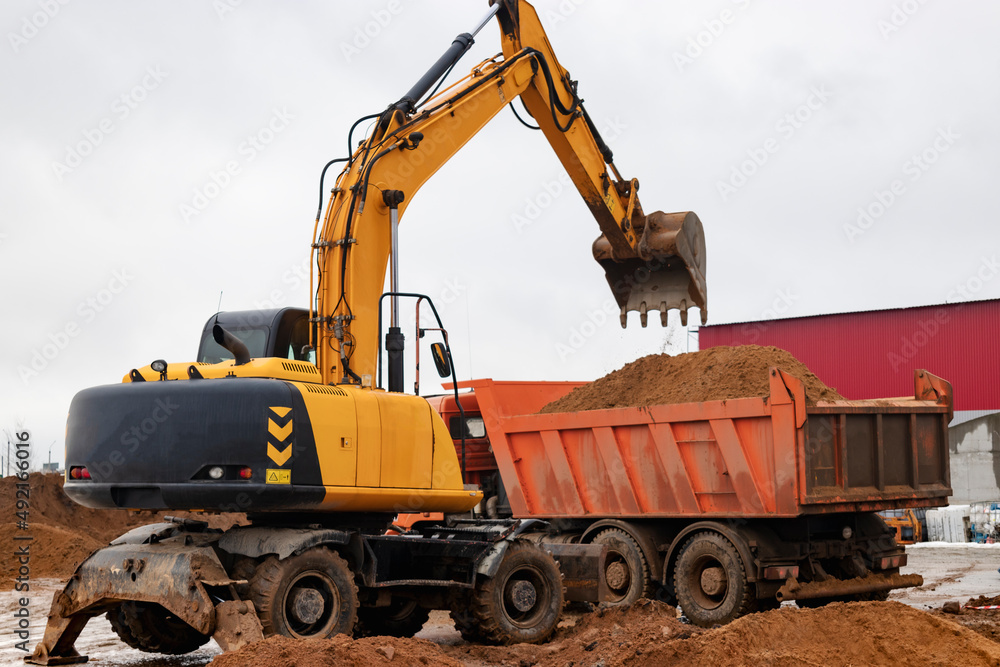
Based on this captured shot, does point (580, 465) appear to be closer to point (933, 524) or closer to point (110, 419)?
point (110, 419)

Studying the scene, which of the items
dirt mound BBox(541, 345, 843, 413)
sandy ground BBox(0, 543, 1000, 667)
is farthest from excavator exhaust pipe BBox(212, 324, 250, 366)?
dirt mound BBox(541, 345, 843, 413)

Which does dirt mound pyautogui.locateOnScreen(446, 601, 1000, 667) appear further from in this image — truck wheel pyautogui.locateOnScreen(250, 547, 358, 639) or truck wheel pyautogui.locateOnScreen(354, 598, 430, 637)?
truck wheel pyautogui.locateOnScreen(354, 598, 430, 637)

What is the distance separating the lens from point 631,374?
40.4 ft

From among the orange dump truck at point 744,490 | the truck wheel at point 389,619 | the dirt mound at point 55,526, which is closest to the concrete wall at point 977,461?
the orange dump truck at point 744,490

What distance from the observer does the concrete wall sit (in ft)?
91.2

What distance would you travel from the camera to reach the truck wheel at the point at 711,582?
9.79 m

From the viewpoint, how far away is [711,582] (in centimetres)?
1017

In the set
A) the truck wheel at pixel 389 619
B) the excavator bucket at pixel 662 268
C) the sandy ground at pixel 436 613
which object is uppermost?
the excavator bucket at pixel 662 268

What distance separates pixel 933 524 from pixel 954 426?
667 centimetres

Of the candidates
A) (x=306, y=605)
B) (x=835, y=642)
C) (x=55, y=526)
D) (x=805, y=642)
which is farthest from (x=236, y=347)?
(x=55, y=526)

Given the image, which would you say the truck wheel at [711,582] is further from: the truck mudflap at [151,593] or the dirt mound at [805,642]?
the truck mudflap at [151,593]

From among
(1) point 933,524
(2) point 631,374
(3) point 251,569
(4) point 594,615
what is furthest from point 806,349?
(3) point 251,569

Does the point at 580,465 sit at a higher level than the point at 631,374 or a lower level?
lower

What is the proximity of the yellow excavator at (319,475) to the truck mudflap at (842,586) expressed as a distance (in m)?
1.87
